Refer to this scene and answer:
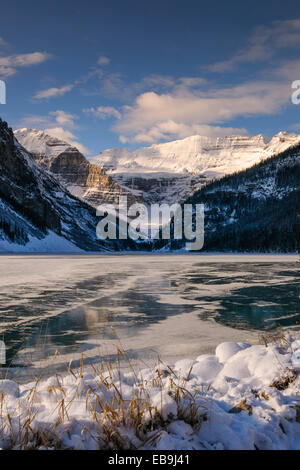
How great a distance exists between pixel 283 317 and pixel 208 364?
734cm

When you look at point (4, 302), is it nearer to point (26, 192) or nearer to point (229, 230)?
point (26, 192)

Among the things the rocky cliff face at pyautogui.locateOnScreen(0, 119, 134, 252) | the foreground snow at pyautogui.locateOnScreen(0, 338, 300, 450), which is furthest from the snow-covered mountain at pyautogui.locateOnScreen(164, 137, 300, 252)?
the foreground snow at pyautogui.locateOnScreen(0, 338, 300, 450)

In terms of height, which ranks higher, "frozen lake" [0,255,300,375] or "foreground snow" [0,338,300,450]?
"foreground snow" [0,338,300,450]

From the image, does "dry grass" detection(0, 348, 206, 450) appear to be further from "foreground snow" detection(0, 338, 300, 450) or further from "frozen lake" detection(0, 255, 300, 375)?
"frozen lake" detection(0, 255, 300, 375)

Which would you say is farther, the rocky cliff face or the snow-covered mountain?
the snow-covered mountain

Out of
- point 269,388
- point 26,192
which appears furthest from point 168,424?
point 26,192

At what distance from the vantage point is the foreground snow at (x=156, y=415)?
3.64 m

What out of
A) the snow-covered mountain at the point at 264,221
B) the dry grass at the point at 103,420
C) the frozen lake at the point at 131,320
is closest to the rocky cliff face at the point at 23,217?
the snow-covered mountain at the point at 264,221

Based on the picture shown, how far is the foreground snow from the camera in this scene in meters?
3.64

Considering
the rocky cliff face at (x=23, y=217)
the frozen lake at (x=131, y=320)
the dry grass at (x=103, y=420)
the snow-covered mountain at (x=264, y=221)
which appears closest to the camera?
the dry grass at (x=103, y=420)

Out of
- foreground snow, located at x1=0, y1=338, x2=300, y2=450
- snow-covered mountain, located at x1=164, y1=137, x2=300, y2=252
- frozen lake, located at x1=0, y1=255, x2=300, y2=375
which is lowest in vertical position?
frozen lake, located at x1=0, y1=255, x2=300, y2=375

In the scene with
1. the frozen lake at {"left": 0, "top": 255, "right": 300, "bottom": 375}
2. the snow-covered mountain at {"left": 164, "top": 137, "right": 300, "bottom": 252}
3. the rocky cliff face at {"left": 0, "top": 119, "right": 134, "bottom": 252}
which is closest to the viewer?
the frozen lake at {"left": 0, "top": 255, "right": 300, "bottom": 375}

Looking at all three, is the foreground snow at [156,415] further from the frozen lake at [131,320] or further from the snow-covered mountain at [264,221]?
the snow-covered mountain at [264,221]

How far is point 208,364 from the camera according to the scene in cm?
630
